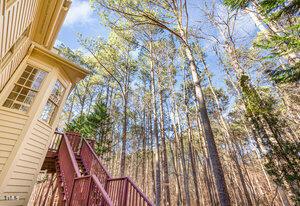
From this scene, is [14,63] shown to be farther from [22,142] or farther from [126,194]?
[126,194]

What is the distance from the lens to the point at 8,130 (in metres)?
4.85

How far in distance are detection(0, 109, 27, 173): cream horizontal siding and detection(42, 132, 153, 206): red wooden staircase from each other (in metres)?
1.51

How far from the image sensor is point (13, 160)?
4.66 m

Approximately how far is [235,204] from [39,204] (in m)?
18.0

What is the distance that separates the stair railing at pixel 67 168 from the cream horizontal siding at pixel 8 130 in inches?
59.3

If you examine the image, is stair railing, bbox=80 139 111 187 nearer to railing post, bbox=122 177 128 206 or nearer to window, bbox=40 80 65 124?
railing post, bbox=122 177 128 206

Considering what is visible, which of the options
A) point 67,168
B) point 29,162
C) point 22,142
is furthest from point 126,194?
point 22,142

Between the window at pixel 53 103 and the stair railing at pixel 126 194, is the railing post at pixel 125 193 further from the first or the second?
the window at pixel 53 103

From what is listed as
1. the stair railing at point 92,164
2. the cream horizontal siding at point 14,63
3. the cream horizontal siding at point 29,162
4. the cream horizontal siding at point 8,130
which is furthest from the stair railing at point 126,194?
the cream horizontal siding at point 14,63

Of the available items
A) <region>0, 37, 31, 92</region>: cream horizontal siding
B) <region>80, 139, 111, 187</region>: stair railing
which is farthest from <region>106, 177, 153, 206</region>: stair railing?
<region>0, 37, 31, 92</region>: cream horizontal siding

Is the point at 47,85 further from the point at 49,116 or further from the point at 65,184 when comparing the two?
the point at 65,184

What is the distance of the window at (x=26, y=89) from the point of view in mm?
5387

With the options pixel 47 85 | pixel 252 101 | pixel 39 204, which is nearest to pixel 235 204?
pixel 252 101

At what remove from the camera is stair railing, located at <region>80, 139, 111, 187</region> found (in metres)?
5.69
